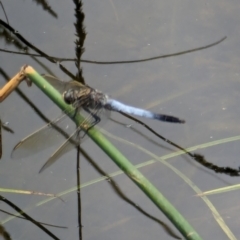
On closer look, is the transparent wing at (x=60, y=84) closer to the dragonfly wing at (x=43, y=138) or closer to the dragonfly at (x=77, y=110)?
the dragonfly at (x=77, y=110)

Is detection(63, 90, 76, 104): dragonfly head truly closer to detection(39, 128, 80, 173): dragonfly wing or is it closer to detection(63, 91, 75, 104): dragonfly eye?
detection(63, 91, 75, 104): dragonfly eye

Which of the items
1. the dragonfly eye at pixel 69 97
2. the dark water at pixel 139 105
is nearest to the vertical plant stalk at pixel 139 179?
the dragonfly eye at pixel 69 97

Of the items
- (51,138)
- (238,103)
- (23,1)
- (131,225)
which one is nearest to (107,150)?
(51,138)

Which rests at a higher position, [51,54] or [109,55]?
[109,55]

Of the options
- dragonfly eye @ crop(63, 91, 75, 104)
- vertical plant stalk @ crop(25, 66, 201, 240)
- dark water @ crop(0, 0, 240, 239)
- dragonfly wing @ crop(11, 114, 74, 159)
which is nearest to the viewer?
vertical plant stalk @ crop(25, 66, 201, 240)

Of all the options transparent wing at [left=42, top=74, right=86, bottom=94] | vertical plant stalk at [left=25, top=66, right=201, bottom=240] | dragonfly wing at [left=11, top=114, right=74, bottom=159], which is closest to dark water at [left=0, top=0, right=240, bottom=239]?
dragonfly wing at [left=11, top=114, right=74, bottom=159]

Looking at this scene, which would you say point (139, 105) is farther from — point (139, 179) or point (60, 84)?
point (139, 179)

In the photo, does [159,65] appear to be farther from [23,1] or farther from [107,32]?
[23,1]
